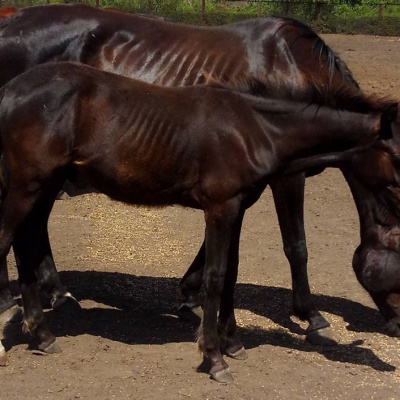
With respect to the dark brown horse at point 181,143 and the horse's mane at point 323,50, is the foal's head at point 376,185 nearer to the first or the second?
the dark brown horse at point 181,143

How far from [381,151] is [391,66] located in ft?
47.2

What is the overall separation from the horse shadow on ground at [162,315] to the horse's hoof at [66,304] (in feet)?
0.16

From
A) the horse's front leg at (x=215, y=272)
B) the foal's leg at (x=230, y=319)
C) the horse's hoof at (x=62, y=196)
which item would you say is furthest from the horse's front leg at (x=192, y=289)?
the horse's hoof at (x=62, y=196)

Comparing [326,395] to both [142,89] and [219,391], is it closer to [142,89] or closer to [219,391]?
[219,391]

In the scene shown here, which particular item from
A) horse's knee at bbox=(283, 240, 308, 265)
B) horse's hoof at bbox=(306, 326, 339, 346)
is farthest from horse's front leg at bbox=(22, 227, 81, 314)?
horse's hoof at bbox=(306, 326, 339, 346)

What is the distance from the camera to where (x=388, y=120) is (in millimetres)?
4883

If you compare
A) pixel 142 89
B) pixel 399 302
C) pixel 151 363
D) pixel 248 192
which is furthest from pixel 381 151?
pixel 151 363

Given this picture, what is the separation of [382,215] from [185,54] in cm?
212

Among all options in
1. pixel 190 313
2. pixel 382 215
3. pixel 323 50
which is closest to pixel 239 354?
pixel 190 313

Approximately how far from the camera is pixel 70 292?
6797 millimetres

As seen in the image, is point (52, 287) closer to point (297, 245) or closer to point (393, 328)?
point (297, 245)

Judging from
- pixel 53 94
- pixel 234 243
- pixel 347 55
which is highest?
pixel 53 94

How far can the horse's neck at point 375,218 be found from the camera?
208 inches

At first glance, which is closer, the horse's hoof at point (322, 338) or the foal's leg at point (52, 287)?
A: the horse's hoof at point (322, 338)
